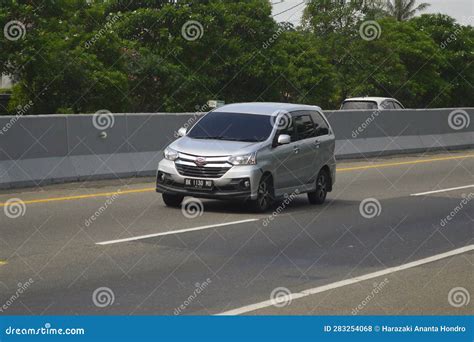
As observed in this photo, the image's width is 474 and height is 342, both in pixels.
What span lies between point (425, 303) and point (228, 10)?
30912mm

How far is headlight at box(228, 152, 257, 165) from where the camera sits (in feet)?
50.6

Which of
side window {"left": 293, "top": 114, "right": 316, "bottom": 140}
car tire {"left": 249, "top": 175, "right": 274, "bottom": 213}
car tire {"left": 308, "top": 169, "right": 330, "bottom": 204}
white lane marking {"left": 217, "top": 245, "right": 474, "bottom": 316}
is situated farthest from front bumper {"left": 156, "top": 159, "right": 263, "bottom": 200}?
white lane marking {"left": 217, "top": 245, "right": 474, "bottom": 316}

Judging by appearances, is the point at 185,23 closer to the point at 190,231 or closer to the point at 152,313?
the point at 190,231

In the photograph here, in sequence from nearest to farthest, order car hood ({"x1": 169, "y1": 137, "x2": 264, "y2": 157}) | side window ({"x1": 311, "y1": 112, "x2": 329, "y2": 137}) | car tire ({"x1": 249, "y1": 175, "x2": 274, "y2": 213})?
1. car hood ({"x1": 169, "y1": 137, "x2": 264, "y2": 157})
2. car tire ({"x1": 249, "y1": 175, "x2": 274, "y2": 213})
3. side window ({"x1": 311, "y1": 112, "x2": 329, "y2": 137})

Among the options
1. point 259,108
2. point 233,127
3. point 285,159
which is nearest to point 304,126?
point 259,108

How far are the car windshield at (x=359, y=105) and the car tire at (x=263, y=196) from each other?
17.3 meters

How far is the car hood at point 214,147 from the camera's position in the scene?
1550cm

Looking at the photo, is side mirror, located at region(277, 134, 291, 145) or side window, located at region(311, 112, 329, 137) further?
side window, located at region(311, 112, 329, 137)

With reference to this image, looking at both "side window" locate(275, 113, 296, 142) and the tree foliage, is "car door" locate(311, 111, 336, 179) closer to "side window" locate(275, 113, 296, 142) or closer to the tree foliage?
"side window" locate(275, 113, 296, 142)

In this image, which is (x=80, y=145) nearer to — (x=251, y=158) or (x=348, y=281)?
(x=251, y=158)

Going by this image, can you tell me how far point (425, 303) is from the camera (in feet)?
30.6

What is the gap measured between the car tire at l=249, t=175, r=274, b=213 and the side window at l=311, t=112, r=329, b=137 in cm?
209

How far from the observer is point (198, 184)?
15430 millimetres

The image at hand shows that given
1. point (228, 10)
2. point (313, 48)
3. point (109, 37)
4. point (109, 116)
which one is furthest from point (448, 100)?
point (109, 116)
